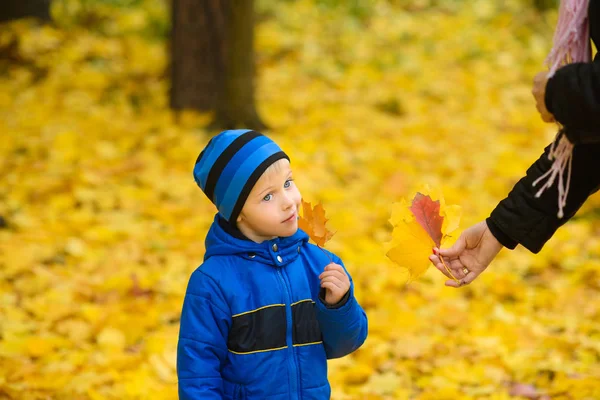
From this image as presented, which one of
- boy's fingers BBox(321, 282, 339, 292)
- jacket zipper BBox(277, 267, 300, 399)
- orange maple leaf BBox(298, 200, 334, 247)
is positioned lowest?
jacket zipper BBox(277, 267, 300, 399)

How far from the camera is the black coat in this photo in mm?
1777

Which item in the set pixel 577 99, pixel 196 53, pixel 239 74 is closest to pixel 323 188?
pixel 239 74

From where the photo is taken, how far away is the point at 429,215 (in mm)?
2205

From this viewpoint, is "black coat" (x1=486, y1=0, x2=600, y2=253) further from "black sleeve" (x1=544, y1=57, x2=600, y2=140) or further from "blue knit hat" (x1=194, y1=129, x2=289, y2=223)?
"blue knit hat" (x1=194, y1=129, x2=289, y2=223)

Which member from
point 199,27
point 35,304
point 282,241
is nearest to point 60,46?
point 199,27

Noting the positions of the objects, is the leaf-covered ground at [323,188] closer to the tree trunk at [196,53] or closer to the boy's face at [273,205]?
the tree trunk at [196,53]

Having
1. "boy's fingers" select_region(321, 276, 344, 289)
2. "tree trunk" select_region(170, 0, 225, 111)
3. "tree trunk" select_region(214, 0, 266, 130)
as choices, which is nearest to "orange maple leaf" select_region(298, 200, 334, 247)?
"boy's fingers" select_region(321, 276, 344, 289)

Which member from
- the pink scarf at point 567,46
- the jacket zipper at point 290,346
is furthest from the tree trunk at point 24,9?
the pink scarf at point 567,46

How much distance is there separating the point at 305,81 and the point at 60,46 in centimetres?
235

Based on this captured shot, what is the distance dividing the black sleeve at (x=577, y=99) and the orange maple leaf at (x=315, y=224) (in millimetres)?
707

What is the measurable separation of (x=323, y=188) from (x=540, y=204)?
9.72 feet

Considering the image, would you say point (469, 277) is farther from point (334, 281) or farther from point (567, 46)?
point (567, 46)

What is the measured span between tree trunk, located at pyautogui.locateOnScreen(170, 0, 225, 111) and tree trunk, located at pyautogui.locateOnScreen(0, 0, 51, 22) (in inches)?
90.6

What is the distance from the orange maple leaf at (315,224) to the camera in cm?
220
